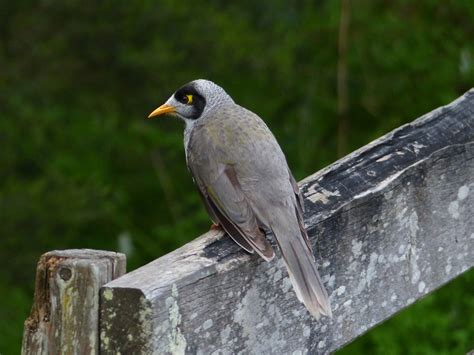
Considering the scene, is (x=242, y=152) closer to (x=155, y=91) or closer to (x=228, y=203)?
(x=228, y=203)

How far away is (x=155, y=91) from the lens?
7758 millimetres

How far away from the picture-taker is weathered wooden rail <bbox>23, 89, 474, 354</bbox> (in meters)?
2.26

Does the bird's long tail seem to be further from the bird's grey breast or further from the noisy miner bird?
the bird's grey breast

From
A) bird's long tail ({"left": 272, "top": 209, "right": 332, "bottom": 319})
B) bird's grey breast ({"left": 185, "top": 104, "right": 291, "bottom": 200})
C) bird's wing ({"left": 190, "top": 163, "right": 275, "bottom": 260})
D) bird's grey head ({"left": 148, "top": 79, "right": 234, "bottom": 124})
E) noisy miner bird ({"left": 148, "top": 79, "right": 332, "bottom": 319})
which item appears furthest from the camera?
bird's grey head ({"left": 148, "top": 79, "right": 234, "bottom": 124})

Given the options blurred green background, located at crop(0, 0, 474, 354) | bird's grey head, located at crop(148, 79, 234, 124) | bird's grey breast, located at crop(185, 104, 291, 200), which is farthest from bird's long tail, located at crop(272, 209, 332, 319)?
blurred green background, located at crop(0, 0, 474, 354)

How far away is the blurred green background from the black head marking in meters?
2.21

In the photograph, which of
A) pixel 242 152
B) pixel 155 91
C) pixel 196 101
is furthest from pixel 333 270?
pixel 155 91

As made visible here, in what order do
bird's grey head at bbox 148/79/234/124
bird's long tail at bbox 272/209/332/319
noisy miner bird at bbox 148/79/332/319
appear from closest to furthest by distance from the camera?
bird's long tail at bbox 272/209/332/319 → noisy miner bird at bbox 148/79/332/319 → bird's grey head at bbox 148/79/234/124

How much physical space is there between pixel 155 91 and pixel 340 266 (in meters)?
4.95

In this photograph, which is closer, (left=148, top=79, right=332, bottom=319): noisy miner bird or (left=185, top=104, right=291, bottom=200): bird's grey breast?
(left=148, top=79, right=332, bottom=319): noisy miner bird

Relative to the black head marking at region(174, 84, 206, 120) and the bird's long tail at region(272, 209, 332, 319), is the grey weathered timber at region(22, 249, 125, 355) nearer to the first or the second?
the bird's long tail at region(272, 209, 332, 319)

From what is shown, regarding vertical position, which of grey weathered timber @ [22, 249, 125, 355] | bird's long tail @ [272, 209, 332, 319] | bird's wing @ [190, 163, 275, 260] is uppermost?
grey weathered timber @ [22, 249, 125, 355]

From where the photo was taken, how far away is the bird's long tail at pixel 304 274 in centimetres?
269

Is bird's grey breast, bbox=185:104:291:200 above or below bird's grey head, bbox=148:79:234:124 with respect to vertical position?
above
